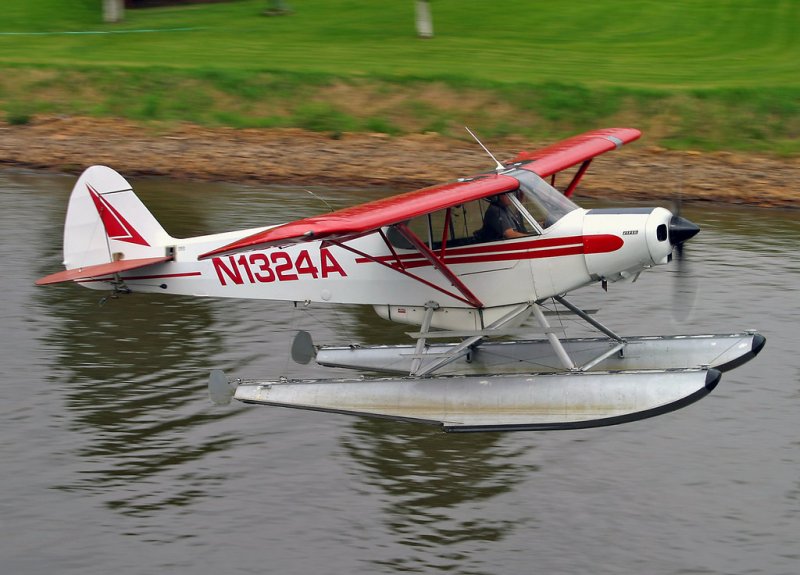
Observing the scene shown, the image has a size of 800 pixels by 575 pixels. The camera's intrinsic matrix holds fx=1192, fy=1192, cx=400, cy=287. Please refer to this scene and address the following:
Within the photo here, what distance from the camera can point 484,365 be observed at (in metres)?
13.5

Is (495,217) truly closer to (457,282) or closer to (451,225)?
(451,225)

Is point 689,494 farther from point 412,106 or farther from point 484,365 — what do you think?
point 412,106

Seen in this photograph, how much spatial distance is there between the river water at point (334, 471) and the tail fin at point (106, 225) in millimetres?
1285

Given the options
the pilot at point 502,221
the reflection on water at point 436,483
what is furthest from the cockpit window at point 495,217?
the reflection on water at point 436,483

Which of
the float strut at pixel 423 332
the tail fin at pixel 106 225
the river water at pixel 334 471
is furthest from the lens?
the tail fin at pixel 106 225

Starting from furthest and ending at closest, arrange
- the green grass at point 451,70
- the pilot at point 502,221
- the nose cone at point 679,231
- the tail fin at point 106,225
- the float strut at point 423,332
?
the green grass at point 451,70 → the tail fin at point 106,225 → the float strut at point 423,332 → the pilot at point 502,221 → the nose cone at point 679,231

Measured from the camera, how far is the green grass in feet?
80.7

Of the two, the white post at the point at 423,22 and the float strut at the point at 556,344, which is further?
the white post at the point at 423,22

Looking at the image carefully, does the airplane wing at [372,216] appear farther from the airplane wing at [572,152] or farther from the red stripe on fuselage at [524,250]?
the airplane wing at [572,152]

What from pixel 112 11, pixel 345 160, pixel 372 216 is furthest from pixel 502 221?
pixel 112 11

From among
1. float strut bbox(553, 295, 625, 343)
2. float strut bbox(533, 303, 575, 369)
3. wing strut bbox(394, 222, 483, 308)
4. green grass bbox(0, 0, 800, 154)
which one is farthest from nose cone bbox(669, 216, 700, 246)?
green grass bbox(0, 0, 800, 154)

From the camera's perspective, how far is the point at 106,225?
13.8 meters

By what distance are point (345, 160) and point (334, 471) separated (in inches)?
533

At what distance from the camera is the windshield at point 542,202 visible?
12.1 metres
